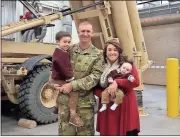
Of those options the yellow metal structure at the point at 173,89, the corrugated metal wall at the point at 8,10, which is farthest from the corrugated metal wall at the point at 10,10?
the yellow metal structure at the point at 173,89

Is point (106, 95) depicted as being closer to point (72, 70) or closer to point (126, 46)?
point (72, 70)

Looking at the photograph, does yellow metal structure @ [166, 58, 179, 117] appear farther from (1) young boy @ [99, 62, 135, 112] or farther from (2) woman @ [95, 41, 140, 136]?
(1) young boy @ [99, 62, 135, 112]

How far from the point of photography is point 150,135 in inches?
138

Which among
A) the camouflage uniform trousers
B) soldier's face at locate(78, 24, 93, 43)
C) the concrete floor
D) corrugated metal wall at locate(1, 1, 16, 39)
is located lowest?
the concrete floor

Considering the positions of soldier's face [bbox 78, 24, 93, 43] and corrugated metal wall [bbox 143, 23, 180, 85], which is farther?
corrugated metal wall [bbox 143, 23, 180, 85]

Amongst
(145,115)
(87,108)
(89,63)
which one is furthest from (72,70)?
(145,115)

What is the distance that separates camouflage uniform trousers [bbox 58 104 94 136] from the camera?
2.16 meters

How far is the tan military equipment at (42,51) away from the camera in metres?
3.69

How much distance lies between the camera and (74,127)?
2.20 metres

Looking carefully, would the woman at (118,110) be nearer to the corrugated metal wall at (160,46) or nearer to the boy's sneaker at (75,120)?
the boy's sneaker at (75,120)

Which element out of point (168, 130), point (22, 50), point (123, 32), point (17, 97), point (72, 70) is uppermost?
point (123, 32)

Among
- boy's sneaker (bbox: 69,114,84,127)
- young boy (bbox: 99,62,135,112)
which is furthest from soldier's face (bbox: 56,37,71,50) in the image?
boy's sneaker (bbox: 69,114,84,127)

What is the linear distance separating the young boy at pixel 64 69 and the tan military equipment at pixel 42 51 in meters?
1.62

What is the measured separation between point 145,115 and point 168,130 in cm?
91
